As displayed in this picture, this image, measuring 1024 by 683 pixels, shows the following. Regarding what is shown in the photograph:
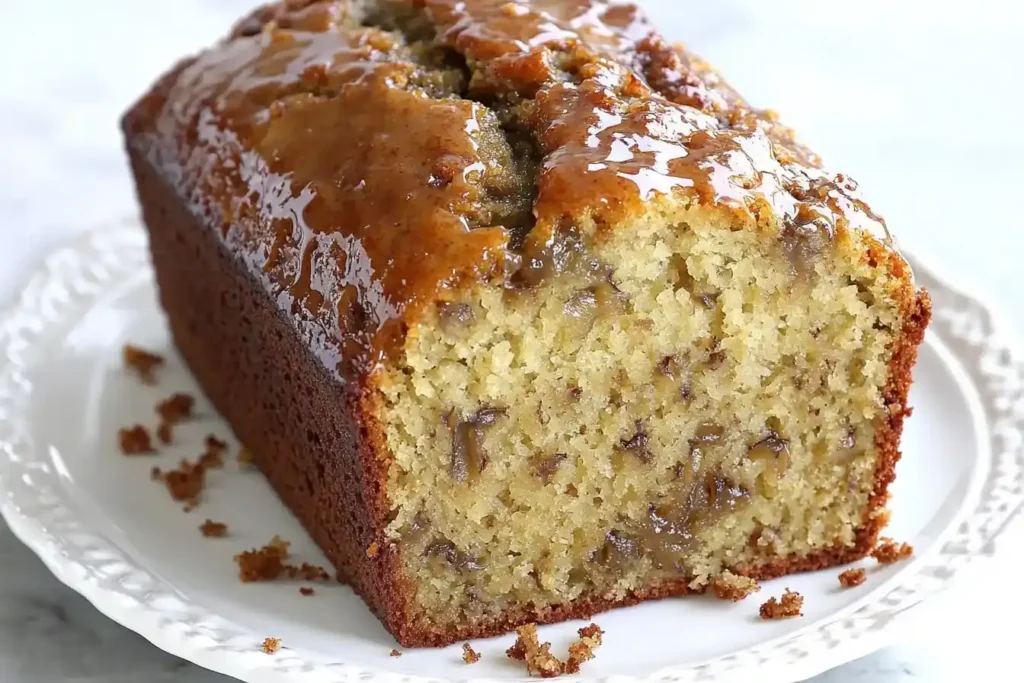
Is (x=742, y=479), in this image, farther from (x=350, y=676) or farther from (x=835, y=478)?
(x=350, y=676)

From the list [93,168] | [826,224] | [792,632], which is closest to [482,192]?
[826,224]

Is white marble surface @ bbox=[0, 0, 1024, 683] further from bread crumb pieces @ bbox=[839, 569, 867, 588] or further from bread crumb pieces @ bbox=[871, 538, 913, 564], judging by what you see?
bread crumb pieces @ bbox=[839, 569, 867, 588]

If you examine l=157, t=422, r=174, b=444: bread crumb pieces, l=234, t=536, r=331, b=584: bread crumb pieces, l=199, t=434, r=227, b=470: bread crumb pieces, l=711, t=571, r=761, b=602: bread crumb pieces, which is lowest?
l=157, t=422, r=174, b=444: bread crumb pieces

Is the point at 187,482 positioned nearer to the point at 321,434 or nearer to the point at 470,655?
the point at 321,434

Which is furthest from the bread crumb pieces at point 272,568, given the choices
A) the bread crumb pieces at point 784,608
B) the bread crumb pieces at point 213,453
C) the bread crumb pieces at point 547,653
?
the bread crumb pieces at point 784,608

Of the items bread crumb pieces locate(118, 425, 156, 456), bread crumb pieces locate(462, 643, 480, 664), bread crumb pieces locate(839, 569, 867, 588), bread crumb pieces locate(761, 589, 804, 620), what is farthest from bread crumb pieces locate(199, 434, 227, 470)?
bread crumb pieces locate(839, 569, 867, 588)

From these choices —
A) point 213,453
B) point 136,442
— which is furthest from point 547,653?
point 136,442

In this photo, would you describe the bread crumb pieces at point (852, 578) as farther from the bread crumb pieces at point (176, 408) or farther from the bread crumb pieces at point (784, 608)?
the bread crumb pieces at point (176, 408)
